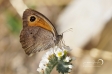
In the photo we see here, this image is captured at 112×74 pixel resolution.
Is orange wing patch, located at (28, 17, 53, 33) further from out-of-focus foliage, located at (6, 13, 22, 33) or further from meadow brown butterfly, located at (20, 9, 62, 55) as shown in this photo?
out-of-focus foliage, located at (6, 13, 22, 33)

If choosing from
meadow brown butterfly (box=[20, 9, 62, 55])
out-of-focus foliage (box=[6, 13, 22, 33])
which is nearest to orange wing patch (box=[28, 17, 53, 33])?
meadow brown butterfly (box=[20, 9, 62, 55])

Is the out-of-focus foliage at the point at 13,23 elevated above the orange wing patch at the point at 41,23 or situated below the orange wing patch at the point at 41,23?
above

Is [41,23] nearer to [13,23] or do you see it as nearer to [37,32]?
[37,32]

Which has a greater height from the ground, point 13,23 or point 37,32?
point 13,23

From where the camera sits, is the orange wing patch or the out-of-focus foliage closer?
the orange wing patch

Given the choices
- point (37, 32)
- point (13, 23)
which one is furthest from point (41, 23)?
point (13, 23)

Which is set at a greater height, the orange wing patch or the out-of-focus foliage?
the out-of-focus foliage

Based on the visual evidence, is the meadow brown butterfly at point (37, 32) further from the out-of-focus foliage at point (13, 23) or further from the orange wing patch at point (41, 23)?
the out-of-focus foliage at point (13, 23)

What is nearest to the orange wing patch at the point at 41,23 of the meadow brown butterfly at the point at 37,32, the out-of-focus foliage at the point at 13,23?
the meadow brown butterfly at the point at 37,32
